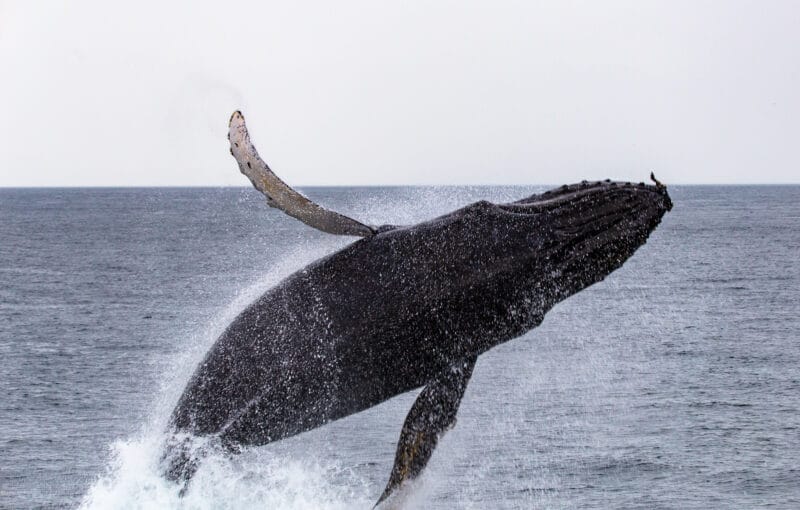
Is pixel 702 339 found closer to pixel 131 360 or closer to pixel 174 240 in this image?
pixel 131 360

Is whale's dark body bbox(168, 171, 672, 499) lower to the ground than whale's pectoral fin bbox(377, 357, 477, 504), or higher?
higher

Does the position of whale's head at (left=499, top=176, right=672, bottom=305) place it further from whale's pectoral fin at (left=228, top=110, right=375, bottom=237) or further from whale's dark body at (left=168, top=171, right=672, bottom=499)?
whale's pectoral fin at (left=228, top=110, right=375, bottom=237)

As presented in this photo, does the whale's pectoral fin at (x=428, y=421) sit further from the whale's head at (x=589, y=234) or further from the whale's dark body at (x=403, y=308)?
the whale's head at (x=589, y=234)

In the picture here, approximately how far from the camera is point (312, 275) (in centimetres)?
1168

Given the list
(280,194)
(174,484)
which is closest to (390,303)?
(280,194)

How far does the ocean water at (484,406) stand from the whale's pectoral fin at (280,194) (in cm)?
159

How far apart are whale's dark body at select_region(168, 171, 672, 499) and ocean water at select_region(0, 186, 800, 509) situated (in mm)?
923

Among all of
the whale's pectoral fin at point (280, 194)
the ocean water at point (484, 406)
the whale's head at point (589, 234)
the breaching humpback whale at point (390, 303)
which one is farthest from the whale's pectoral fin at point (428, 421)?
the whale's pectoral fin at point (280, 194)

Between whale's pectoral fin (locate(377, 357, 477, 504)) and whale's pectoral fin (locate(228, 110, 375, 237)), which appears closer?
whale's pectoral fin (locate(228, 110, 375, 237))

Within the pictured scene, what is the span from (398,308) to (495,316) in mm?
975

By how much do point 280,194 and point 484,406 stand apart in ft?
97.5

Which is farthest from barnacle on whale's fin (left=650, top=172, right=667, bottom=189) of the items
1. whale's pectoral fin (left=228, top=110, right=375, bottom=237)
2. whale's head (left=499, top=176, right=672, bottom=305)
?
whale's pectoral fin (left=228, top=110, right=375, bottom=237)

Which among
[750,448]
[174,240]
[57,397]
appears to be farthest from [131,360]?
[174,240]

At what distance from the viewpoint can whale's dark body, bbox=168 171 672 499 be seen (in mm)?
11320
